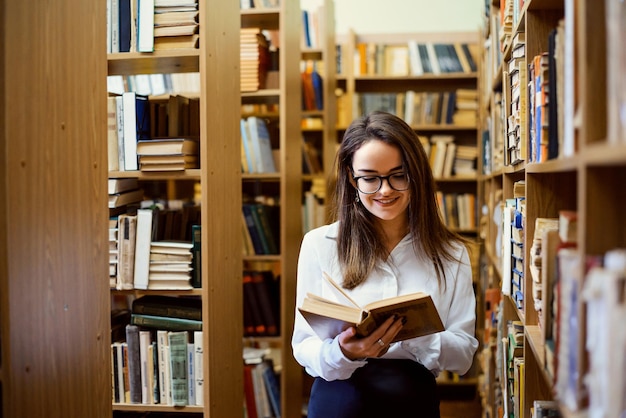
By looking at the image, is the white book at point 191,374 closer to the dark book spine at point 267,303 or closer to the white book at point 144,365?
the white book at point 144,365

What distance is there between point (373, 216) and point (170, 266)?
0.87 metres

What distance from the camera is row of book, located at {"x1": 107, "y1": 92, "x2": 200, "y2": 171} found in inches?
99.5

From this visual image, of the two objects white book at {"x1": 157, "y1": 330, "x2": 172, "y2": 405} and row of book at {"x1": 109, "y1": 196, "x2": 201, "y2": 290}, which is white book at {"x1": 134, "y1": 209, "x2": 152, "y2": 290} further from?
white book at {"x1": 157, "y1": 330, "x2": 172, "y2": 405}

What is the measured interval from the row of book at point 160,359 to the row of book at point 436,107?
3.12 metres

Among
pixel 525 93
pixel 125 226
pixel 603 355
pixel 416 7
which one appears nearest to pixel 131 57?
pixel 125 226

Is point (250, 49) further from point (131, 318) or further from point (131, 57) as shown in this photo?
point (131, 318)

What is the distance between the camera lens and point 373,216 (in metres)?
2.10

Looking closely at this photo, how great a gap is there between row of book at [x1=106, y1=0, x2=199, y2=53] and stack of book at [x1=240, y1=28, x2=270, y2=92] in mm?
979

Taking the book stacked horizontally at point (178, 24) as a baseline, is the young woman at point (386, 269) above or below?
below

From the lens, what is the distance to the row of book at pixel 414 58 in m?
5.38

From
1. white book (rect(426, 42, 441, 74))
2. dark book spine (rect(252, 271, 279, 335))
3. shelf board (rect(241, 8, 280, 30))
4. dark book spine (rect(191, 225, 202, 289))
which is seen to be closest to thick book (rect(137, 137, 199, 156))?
dark book spine (rect(191, 225, 202, 289))

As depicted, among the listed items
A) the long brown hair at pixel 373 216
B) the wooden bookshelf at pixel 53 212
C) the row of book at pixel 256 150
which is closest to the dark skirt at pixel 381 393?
the long brown hair at pixel 373 216

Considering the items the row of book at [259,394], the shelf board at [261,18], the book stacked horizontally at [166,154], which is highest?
the shelf board at [261,18]

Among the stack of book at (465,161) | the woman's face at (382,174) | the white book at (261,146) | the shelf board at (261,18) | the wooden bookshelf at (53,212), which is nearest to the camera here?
the wooden bookshelf at (53,212)
